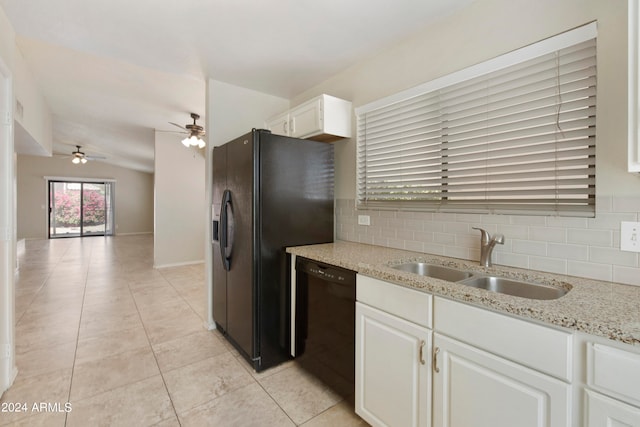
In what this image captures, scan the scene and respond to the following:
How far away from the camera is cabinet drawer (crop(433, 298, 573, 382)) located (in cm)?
91

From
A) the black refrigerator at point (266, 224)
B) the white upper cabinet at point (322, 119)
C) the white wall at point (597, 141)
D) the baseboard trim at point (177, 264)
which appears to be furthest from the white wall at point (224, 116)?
the baseboard trim at point (177, 264)

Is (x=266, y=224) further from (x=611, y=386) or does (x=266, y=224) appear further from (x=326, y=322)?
(x=611, y=386)

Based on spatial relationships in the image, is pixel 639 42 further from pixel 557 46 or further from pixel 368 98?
pixel 368 98

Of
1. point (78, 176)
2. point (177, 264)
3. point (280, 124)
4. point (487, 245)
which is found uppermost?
point (78, 176)

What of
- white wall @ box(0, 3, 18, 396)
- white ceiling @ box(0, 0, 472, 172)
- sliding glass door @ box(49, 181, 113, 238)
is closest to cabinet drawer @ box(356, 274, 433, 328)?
white ceiling @ box(0, 0, 472, 172)

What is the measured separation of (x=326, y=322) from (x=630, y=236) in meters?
1.60

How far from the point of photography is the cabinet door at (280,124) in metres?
2.82

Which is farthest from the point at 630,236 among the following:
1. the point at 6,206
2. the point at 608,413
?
the point at 6,206

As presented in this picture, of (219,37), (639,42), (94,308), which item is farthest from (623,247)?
(94,308)

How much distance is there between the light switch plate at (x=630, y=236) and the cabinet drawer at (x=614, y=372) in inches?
28.3

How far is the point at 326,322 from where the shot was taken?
74.5 inches

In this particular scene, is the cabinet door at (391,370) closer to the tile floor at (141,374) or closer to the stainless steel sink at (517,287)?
the tile floor at (141,374)

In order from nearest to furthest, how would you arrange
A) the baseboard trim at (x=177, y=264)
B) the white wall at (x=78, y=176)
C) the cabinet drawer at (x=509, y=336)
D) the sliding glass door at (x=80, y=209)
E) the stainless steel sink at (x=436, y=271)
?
the cabinet drawer at (x=509, y=336), the stainless steel sink at (x=436, y=271), the baseboard trim at (x=177, y=264), the white wall at (x=78, y=176), the sliding glass door at (x=80, y=209)

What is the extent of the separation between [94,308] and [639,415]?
14.9ft
